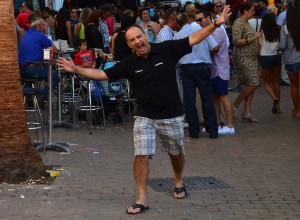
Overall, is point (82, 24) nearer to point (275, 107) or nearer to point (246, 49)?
point (275, 107)

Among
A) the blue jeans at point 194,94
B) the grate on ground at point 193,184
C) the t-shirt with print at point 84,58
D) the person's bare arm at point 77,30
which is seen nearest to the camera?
the grate on ground at point 193,184

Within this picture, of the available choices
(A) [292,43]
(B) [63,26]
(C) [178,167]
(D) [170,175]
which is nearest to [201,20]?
(A) [292,43]

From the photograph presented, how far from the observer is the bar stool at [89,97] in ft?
39.2

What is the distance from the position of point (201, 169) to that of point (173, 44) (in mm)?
2287

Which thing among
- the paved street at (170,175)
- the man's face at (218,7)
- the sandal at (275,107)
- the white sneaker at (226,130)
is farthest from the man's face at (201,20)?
the man's face at (218,7)

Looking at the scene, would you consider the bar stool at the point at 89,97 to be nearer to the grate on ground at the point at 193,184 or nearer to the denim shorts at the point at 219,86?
the denim shorts at the point at 219,86

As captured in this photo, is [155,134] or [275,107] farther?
[275,107]

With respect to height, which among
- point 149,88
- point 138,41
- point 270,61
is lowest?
point 270,61

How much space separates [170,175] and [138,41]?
7.17 feet

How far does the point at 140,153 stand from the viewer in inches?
280

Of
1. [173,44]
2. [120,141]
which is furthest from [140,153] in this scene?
[120,141]

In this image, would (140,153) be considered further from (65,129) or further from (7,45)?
(65,129)

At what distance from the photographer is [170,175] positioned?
28.6 ft

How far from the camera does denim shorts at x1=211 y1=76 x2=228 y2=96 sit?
37.9 ft
